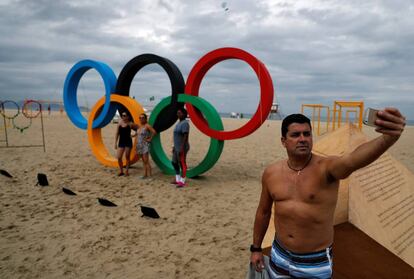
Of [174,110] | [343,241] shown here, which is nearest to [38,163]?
[174,110]

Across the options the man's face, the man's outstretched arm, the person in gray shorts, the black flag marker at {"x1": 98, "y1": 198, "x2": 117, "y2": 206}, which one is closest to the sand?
the black flag marker at {"x1": 98, "y1": 198, "x2": 117, "y2": 206}

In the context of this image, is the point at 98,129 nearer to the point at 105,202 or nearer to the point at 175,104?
the point at 175,104

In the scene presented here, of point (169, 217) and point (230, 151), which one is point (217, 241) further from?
point (230, 151)

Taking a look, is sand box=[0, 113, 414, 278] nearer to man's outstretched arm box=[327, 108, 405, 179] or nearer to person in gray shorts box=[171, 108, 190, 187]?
person in gray shorts box=[171, 108, 190, 187]

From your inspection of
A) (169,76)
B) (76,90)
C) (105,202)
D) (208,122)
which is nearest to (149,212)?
(105,202)

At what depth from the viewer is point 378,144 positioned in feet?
5.27

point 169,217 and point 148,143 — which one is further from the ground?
point 148,143

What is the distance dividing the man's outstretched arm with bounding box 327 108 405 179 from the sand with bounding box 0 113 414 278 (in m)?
2.25

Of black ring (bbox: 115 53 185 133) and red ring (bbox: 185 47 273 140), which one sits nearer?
red ring (bbox: 185 47 273 140)

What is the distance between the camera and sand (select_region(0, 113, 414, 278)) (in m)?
3.69

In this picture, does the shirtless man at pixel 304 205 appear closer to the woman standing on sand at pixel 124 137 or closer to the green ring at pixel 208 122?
the green ring at pixel 208 122

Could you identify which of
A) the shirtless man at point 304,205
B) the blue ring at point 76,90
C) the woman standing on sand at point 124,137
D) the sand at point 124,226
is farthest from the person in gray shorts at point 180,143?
the shirtless man at point 304,205

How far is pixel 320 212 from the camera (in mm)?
1949

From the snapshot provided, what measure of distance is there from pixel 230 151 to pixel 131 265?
31.5ft
